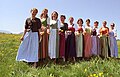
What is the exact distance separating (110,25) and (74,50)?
82.2 inches

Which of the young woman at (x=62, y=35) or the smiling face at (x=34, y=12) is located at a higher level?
the smiling face at (x=34, y=12)

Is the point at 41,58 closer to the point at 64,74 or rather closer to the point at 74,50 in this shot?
the point at 74,50

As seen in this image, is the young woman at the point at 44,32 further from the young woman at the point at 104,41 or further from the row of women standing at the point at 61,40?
the young woman at the point at 104,41

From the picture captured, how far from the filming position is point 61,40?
956cm

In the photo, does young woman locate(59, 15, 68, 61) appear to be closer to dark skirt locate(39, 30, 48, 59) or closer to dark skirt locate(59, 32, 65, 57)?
dark skirt locate(59, 32, 65, 57)

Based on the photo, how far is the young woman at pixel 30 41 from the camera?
8.50 metres

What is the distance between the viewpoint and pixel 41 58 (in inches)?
359

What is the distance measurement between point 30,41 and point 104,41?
3510 mm

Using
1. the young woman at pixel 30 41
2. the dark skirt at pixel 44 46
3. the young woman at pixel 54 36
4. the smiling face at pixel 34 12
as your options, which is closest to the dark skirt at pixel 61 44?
the young woman at pixel 54 36

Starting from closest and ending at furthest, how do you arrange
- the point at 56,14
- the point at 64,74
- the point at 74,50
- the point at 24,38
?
the point at 64,74 < the point at 24,38 < the point at 56,14 < the point at 74,50

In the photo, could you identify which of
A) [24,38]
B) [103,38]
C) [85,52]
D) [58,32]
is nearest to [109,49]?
[103,38]

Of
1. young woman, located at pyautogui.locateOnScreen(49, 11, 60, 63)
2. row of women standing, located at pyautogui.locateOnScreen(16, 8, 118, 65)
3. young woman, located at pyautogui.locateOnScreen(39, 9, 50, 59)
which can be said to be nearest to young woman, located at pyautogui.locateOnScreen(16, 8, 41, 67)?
row of women standing, located at pyautogui.locateOnScreen(16, 8, 118, 65)

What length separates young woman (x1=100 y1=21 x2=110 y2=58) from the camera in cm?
1094

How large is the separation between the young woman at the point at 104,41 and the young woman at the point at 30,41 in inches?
124
